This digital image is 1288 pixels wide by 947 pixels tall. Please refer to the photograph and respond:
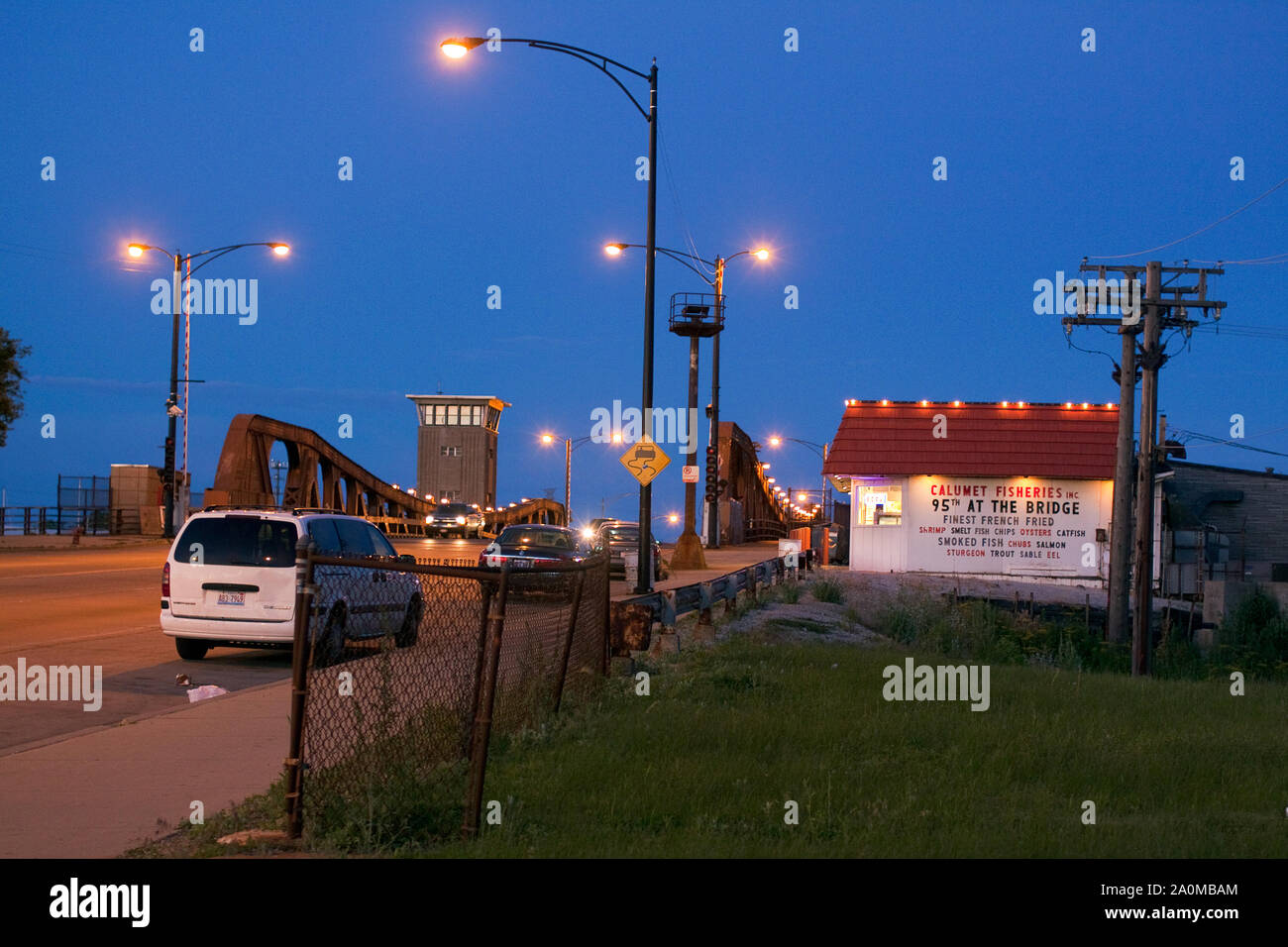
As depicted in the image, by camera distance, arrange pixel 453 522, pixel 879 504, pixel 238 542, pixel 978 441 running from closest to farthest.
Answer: pixel 238 542, pixel 978 441, pixel 879 504, pixel 453 522

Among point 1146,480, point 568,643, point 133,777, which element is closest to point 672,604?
point 568,643

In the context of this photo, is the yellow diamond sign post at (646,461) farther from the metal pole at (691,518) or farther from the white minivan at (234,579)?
the metal pole at (691,518)

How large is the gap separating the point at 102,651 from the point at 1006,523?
28.4 meters

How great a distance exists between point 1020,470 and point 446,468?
68.8 m

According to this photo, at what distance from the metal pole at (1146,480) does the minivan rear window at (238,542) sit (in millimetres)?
14188

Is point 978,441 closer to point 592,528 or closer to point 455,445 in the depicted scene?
point 592,528

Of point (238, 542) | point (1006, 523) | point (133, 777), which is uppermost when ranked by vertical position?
point (238, 542)

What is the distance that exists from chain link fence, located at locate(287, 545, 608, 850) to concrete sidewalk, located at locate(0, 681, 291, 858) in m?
0.95

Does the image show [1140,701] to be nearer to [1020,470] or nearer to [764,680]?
[764,680]

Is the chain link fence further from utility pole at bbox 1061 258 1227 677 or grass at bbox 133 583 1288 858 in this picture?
utility pole at bbox 1061 258 1227 677

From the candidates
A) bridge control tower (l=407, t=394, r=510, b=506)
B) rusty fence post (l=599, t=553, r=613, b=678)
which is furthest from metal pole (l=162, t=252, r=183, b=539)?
bridge control tower (l=407, t=394, r=510, b=506)

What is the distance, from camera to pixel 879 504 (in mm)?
38406

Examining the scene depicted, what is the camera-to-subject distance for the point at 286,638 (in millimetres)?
14094

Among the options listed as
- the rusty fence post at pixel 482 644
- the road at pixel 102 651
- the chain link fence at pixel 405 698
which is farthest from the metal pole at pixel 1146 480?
the rusty fence post at pixel 482 644
